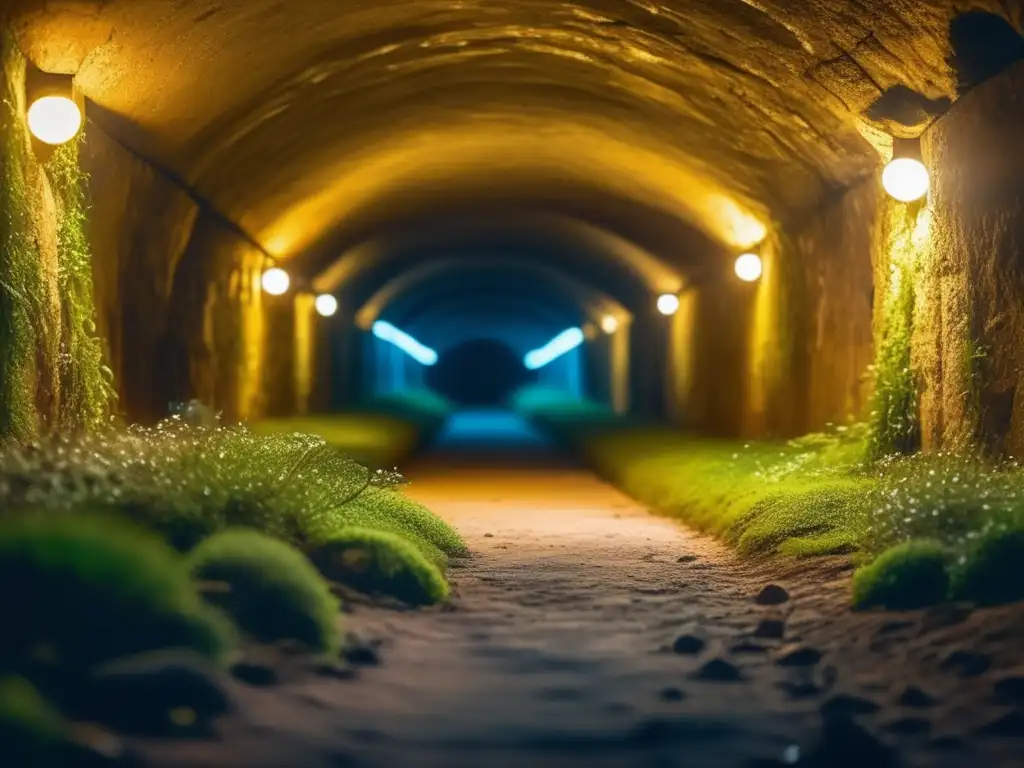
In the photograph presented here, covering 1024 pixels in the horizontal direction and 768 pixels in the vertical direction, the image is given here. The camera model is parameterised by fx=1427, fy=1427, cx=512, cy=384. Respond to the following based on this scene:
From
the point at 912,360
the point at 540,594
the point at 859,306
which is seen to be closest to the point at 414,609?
the point at 540,594

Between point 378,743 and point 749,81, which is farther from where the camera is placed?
point 749,81

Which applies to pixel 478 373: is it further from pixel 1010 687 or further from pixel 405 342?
pixel 1010 687

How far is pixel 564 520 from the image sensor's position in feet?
39.5

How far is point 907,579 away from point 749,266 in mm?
10330

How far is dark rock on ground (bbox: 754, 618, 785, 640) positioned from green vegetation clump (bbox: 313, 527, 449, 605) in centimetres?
163

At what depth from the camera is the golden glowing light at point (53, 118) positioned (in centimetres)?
846

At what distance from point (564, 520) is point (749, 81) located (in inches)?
153

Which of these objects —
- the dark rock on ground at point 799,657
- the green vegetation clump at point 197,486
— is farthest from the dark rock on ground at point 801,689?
the green vegetation clump at point 197,486

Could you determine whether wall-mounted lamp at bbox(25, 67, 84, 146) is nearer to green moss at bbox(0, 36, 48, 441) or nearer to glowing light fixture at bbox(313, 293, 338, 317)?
green moss at bbox(0, 36, 48, 441)

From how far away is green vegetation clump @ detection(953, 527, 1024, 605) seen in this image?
6188mm

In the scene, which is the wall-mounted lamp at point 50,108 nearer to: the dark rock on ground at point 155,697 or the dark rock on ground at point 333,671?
the dark rock on ground at point 333,671

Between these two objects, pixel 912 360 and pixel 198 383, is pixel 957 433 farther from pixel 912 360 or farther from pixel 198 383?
pixel 198 383

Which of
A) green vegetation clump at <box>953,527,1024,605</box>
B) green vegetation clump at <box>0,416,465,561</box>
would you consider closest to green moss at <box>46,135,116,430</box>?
green vegetation clump at <box>0,416,465,561</box>

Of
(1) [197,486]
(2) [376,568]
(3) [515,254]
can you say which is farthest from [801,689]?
(3) [515,254]
